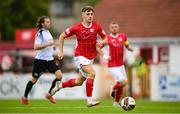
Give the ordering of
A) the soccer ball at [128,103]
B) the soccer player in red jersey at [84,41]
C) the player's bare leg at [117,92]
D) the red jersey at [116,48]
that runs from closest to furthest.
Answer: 1. the soccer ball at [128,103]
2. the soccer player in red jersey at [84,41]
3. the player's bare leg at [117,92]
4. the red jersey at [116,48]

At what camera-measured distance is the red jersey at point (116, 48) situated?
79.7 ft

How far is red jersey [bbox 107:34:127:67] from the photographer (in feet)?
79.7

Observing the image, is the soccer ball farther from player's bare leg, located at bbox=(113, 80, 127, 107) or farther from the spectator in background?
the spectator in background

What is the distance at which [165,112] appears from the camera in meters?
20.5

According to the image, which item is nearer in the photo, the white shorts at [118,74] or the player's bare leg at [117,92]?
the player's bare leg at [117,92]

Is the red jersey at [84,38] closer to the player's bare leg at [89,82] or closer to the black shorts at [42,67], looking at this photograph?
the player's bare leg at [89,82]

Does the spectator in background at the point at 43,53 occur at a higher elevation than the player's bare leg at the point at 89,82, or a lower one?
higher

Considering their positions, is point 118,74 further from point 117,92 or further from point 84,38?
point 84,38

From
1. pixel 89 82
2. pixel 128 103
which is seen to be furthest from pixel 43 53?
pixel 128 103

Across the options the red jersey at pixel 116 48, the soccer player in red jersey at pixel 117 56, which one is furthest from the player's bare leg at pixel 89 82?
the red jersey at pixel 116 48

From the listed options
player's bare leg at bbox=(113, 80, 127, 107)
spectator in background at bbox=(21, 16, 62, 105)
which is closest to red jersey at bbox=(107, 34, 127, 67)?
player's bare leg at bbox=(113, 80, 127, 107)

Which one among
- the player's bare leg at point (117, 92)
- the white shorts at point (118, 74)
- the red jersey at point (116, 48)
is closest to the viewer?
the player's bare leg at point (117, 92)

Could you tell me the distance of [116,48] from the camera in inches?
969

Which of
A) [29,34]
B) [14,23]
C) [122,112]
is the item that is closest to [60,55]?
[122,112]
